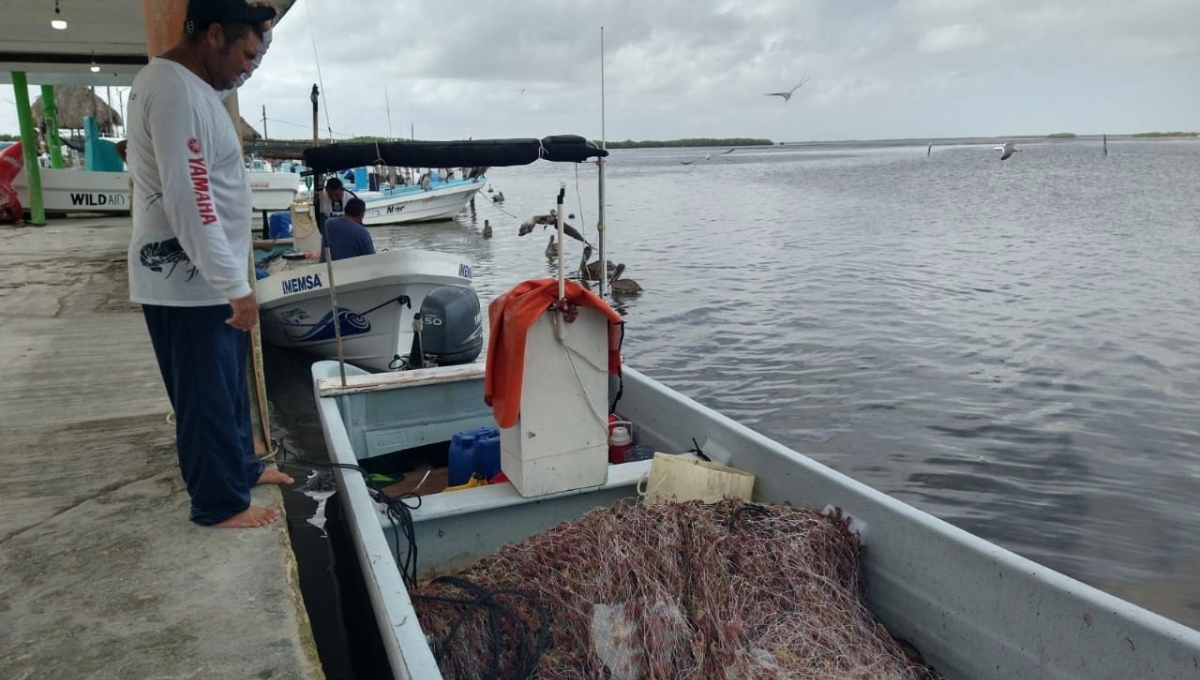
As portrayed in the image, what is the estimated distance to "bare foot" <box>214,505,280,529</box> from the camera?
320 cm

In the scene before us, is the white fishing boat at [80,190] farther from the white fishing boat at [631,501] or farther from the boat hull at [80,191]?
the white fishing boat at [631,501]

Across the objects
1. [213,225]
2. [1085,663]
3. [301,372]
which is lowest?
[301,372]

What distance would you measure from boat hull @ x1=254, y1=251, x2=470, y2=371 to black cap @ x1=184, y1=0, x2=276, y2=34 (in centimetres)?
546

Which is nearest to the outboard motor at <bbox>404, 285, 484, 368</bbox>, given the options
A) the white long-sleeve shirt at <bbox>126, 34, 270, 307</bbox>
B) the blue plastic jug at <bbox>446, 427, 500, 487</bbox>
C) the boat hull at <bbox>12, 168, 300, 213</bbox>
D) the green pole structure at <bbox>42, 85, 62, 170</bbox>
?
the blue plastic jug at <bbox>446, 427, 500, 487</bbox>

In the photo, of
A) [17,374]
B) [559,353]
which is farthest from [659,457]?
[17,374]

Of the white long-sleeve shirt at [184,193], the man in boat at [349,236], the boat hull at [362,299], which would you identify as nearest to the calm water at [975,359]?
the boat hull at [362,299]

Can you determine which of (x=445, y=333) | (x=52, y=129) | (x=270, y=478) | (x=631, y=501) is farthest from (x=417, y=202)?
(x=631, y=501)

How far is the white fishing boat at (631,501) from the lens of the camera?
249 cm

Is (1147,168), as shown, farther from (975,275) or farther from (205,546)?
(205,546)

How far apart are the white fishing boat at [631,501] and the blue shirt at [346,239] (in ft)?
10.7

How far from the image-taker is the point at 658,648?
2.68 meters

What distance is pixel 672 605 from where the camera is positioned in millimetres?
2805

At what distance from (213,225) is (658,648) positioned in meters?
2.09

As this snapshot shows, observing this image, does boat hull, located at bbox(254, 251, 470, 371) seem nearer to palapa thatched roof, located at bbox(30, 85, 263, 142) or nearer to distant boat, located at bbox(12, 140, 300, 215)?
distant boat, located at bbox(12, 140, 300, 215)
